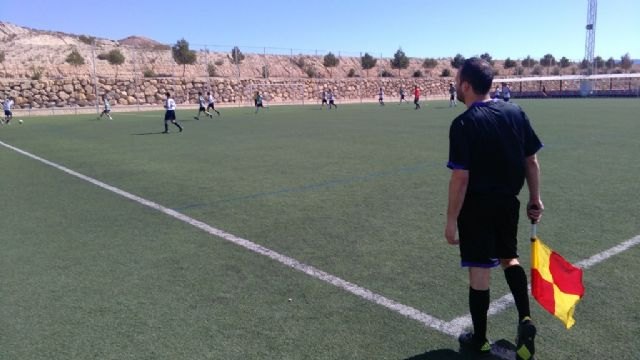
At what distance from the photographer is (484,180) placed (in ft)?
9.92

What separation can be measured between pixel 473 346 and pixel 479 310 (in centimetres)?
27

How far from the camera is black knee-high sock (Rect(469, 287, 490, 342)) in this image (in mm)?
3191

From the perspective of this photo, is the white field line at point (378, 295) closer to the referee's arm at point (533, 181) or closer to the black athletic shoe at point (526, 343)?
the black athletic shoe at point (526, 343)

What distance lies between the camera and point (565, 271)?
3.24 m

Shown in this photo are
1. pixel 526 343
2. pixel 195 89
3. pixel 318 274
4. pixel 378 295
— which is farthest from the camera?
pixel 195 89

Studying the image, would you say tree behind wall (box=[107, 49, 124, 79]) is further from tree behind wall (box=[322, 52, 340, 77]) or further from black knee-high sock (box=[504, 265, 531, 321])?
black knee-high sock (box=[504, 265, 531, 321])

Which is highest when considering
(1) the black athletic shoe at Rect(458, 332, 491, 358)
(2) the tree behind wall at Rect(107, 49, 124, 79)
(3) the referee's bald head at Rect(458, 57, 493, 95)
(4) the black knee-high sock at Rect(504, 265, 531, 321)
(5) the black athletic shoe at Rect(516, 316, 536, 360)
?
(2) the tree behind wall at Rect(107, 49, 124, 79)

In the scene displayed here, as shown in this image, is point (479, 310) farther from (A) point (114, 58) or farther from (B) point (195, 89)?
(A) point (114, 58)

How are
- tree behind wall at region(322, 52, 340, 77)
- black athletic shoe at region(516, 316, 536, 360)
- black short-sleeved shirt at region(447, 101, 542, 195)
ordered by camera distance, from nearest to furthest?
black short-sleeved shirt at region(447, 101, 542, 195) → black athletic shoe at region(516, 316, 536, 360) → tree behind wall at region(322, 52, 340, 77)

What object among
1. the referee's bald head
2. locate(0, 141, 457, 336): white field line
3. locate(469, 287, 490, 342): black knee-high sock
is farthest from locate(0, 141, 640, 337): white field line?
the referee's bald head

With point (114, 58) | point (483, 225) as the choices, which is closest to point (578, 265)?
point (483, 225)

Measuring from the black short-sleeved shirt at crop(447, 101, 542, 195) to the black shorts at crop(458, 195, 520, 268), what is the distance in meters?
0.06

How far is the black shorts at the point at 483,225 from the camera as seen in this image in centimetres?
306

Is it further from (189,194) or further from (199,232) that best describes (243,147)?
(199,232)
